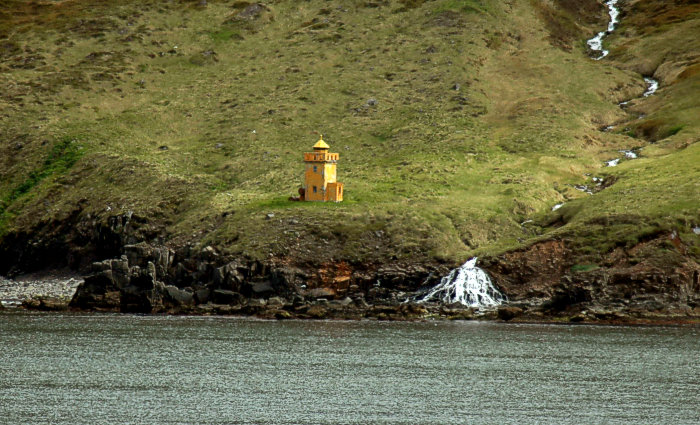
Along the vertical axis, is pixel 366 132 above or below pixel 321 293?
above

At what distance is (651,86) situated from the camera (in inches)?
6870

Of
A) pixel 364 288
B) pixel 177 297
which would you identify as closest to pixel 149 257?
pixel 177 297

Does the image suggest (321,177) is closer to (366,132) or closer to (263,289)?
(263,289)

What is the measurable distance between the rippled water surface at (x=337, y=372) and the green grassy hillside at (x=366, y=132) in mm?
20431

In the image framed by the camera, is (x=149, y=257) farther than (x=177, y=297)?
Yes

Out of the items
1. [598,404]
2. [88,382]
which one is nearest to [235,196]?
[88,382]

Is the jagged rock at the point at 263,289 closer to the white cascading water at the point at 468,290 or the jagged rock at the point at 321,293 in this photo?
the jagged rock at the point at 321,293

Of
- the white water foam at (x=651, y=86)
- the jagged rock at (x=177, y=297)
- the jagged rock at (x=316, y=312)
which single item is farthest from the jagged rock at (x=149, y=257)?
the white water foam at (x=651, y=86)

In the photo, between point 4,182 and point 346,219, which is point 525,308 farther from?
point 4,182

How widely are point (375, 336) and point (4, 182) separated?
7968cm

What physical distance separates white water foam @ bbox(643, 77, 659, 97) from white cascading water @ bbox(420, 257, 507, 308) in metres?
74.0

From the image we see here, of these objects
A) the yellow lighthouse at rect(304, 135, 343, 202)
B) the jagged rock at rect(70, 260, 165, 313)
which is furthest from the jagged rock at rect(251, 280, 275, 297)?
the yellow lighthouse at rect(304, 135, 343, 202)

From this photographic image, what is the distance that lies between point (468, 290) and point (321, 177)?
2709 centimetres

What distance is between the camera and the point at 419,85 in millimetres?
173125
